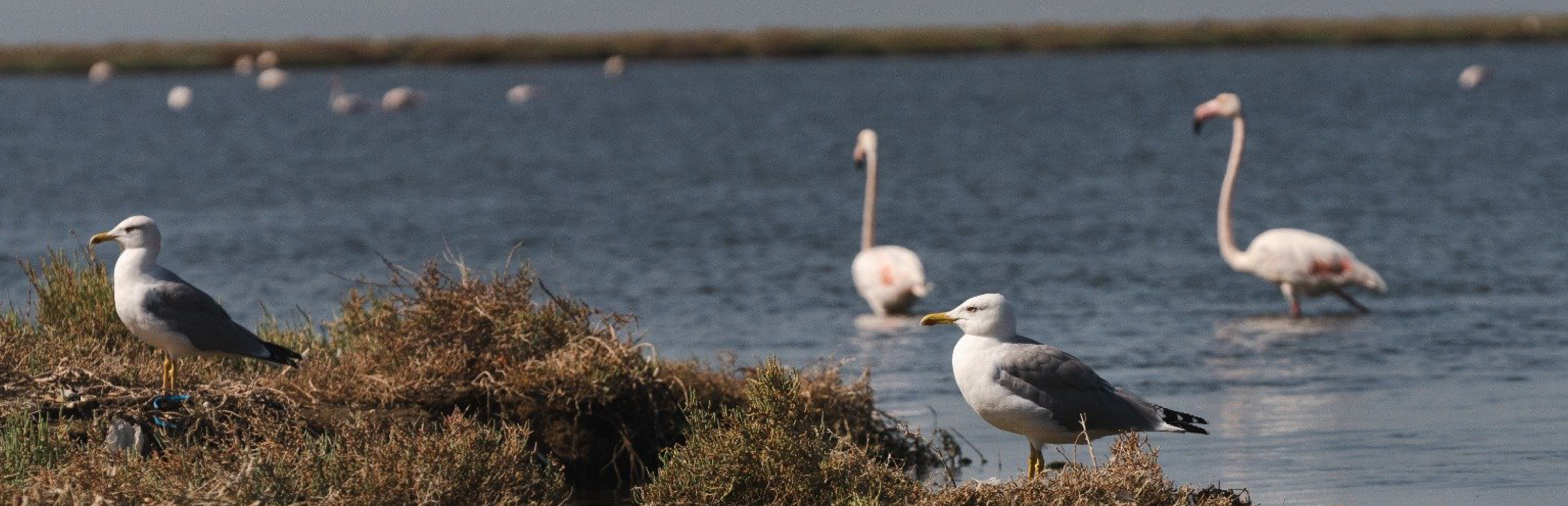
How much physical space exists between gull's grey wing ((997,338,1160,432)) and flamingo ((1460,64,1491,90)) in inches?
1834

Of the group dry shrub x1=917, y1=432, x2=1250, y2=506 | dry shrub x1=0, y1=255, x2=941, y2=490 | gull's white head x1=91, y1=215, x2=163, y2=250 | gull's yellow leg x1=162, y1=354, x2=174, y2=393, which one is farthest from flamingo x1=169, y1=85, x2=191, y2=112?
dry shrub x1=917, y1=432, x2=1250, y2=506

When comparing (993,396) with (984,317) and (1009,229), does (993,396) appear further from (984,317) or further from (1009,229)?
(1009,229)

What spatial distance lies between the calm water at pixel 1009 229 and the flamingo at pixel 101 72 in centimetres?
2281

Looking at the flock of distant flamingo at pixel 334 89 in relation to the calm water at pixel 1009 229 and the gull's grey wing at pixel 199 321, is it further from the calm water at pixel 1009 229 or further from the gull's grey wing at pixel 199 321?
the gull's grey wing at pixel 199 321

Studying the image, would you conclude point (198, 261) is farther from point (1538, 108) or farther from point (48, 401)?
A: point (1538, 108)

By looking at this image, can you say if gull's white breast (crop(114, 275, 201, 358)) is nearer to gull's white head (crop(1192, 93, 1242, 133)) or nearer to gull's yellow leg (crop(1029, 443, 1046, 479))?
gull's yellow leg (crop(1029, 443, 1046, 479))

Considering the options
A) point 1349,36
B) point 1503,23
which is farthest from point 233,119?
point 1503,23

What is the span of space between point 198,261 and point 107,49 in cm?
7228

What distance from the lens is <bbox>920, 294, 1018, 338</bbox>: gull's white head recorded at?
748 cm

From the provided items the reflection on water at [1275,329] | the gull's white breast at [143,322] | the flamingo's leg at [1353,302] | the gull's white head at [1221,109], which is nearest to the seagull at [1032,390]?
the gull's white breast at [143,322]

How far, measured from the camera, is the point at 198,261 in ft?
61.5

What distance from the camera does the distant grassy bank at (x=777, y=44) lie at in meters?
83.4

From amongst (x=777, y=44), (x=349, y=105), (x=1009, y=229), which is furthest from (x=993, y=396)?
(x=777, y=44)

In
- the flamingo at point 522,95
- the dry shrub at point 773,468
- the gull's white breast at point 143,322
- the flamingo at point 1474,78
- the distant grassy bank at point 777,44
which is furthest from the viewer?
the distant grassy bank at point 777,44
